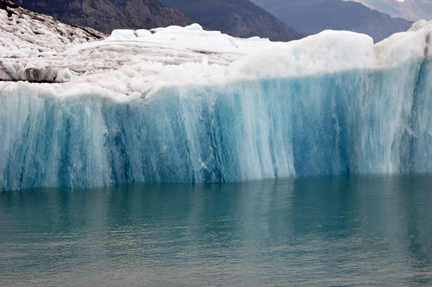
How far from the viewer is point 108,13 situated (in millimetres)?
48062

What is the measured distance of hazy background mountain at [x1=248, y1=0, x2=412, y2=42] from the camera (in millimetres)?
92887

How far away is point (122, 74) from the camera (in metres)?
11.2

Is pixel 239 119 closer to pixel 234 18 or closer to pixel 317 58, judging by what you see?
pixel 317 58

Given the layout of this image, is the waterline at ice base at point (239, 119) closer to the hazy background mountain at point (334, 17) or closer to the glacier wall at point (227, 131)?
the glacier wall at point (227, 131)

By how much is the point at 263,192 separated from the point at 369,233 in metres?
3.08

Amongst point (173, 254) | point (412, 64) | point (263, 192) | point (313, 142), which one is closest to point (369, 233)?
point (173, 254)

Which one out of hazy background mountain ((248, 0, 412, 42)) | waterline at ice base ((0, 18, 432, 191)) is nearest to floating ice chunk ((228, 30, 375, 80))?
waterline at ice base ((0, 18, 432, 191))

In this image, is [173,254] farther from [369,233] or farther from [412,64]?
[412,64]

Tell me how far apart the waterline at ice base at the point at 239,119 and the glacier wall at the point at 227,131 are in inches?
0.9

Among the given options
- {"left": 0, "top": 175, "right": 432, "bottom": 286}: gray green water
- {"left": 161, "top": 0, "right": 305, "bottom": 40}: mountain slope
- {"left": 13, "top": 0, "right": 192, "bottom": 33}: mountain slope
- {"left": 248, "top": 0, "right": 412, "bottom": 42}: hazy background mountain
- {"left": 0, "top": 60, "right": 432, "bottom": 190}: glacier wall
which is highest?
{"left": 248, "top": 0, "right": 412, "bottom": 42}: hazy background mountain

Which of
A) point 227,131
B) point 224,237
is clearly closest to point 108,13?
point 227,131

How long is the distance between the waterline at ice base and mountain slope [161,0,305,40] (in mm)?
55448

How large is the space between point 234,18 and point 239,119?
62.2 meters

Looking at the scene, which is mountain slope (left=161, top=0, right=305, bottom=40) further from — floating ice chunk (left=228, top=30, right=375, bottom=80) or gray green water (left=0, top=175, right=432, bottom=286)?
gray green water (left=0, top=175, right=432, bottom=286)
